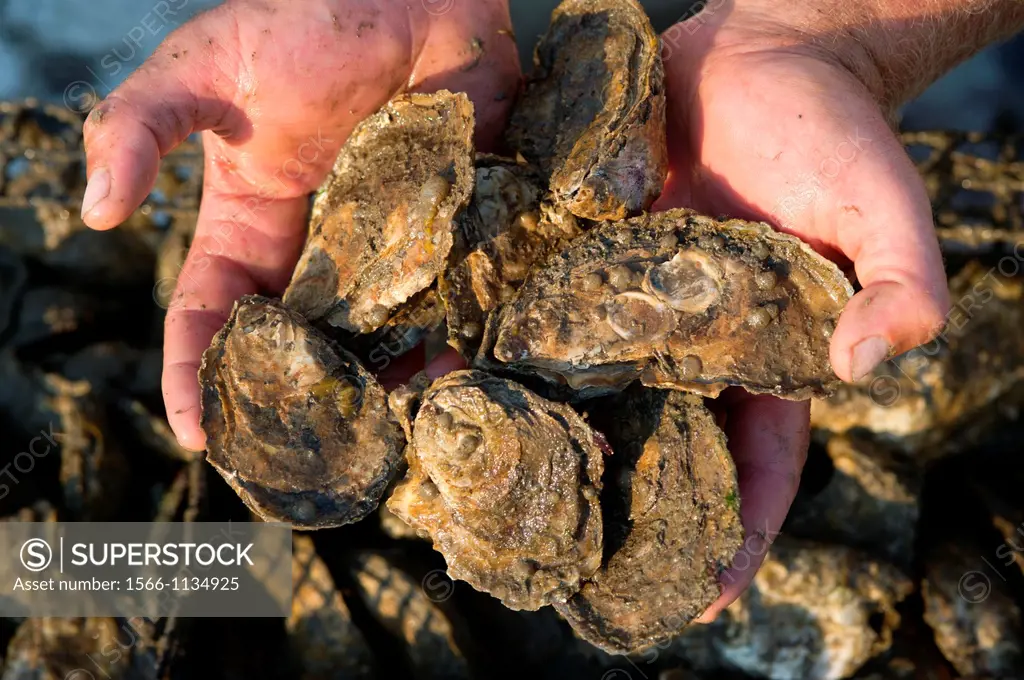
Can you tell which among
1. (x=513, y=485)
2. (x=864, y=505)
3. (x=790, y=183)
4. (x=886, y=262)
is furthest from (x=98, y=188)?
(x=864, y=505)

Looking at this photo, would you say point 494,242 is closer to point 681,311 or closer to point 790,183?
point 681,311

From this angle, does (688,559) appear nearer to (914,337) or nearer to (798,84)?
(914,337)

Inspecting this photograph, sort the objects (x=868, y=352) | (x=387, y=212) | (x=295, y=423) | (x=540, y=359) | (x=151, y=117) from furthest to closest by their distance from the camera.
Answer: (x=387, y=212)
(x=295, y=423)
(x=540, y=359)
(x=151, y=117)
(x=868, y=352)

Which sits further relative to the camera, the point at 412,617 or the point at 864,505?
the point at 864,505

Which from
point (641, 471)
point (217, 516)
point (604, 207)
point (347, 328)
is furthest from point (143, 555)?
point (604, 207)

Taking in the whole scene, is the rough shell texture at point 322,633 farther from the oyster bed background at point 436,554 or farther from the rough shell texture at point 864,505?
the rough shell texture at point 864,505

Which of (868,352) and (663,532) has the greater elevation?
(868,352)

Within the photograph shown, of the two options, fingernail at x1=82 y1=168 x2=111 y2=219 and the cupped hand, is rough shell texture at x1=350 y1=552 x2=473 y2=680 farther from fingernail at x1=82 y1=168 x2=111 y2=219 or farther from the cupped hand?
fingernail at x1=82 y1=168 x2=111 y2=219

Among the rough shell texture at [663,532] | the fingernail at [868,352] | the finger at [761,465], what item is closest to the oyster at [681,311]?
the rough shell texture at [663,532]

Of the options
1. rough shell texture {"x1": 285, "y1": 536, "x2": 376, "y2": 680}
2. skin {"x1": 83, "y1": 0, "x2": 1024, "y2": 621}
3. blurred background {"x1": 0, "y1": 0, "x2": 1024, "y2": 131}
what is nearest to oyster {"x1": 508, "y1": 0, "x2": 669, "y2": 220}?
skin {"x1": 83, "y1": 0, "x2": 1024, "y2": 621}
